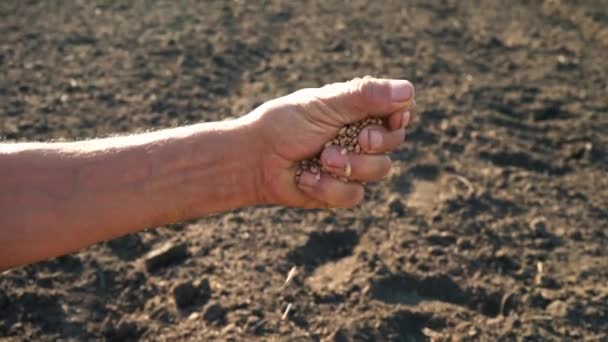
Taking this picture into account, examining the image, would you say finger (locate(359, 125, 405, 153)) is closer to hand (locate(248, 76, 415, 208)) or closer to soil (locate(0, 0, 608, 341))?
hand (locate(248, 76, 415, 208))

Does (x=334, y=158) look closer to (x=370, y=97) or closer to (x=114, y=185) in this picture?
(x=370, y=97)

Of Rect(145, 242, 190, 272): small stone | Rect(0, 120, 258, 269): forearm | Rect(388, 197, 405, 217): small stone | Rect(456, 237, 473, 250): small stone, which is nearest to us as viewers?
Rect(0, 120, 258, 269): forearm

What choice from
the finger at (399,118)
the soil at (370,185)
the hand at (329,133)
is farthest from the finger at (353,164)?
the soil at (370,185)

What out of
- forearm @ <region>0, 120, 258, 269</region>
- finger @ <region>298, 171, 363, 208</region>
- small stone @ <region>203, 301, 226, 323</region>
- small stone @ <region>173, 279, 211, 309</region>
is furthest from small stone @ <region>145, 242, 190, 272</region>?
finger @ <region>298, 171, 363, 208</region>

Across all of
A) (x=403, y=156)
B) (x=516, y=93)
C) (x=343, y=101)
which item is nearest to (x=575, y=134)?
(x=516, y=93)

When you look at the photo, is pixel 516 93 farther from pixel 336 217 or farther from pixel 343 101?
pixel 343 101
